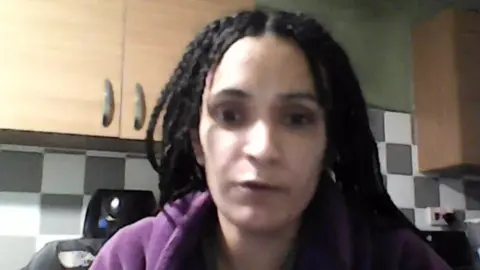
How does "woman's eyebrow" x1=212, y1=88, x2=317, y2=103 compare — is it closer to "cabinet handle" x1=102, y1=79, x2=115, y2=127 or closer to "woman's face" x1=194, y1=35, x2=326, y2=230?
"woman's face" x1=194, y1=35, x2=326, y2=230

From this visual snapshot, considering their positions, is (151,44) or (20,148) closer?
(151,44)

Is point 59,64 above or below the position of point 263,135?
above

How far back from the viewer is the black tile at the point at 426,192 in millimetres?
2066

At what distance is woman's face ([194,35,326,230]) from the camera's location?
731mm

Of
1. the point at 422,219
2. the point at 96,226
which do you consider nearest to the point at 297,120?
the point at 96,226

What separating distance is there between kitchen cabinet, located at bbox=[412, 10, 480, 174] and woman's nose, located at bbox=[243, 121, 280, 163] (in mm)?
1289

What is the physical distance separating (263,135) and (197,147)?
148 millimetres

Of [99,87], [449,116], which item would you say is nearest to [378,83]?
[449,116]

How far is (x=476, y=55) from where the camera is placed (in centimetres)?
195

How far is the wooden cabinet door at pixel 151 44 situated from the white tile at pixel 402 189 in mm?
877

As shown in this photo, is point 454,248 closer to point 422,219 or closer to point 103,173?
point 422,219

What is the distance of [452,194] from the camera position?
2111 millimetres

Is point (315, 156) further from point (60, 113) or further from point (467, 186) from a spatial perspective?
point (467, 186)

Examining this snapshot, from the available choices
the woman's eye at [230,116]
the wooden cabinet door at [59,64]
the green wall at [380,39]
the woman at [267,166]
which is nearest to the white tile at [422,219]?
the green wall at [380,39]
